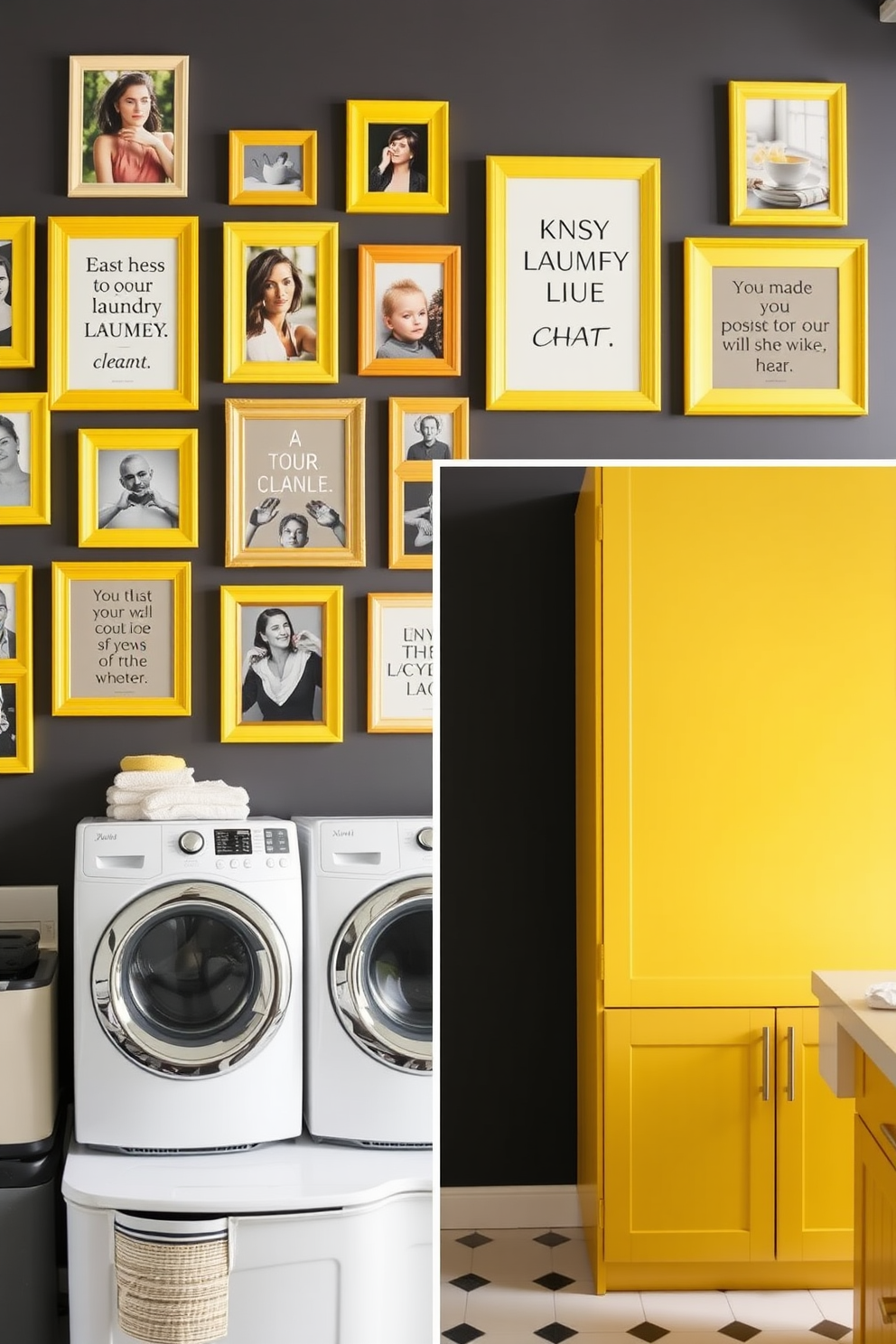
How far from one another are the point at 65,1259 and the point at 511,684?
5.10 feet

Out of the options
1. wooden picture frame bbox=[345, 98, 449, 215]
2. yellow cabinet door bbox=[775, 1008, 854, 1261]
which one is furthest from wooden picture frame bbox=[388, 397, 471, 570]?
yellow cabinet door bbox=[775, 1008, 854, 1261]

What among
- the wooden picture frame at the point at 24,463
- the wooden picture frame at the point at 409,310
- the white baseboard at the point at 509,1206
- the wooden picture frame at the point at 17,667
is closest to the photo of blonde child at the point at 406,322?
the wooden picture frame at the point at 409,310

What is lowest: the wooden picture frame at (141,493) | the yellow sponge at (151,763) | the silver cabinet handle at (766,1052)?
the silver cabinet handle at (766,1052)

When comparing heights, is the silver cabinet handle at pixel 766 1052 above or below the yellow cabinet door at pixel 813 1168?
above

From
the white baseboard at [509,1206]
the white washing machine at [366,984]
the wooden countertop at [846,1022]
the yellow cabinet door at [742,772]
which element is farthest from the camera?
the white baseboard at [509,1206]

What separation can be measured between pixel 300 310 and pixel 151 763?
3.21 ft

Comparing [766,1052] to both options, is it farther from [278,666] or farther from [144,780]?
[144,780]

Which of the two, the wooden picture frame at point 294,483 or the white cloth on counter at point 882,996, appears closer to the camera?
the white cloth on counter at point 882,996

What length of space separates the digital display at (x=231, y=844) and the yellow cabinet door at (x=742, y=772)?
860 mm

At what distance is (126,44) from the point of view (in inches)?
88.5

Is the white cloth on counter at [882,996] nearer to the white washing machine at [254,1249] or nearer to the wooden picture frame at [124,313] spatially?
the white washing machine at [254,1249]

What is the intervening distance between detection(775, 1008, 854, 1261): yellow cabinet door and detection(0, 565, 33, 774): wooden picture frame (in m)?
1.88

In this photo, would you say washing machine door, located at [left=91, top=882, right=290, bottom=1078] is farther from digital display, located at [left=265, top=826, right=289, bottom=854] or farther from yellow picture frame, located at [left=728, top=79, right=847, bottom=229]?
yellow picture frame, located at [left=728, top=79, right=847, bottom=229]

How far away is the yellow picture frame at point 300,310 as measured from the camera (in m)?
2.24
